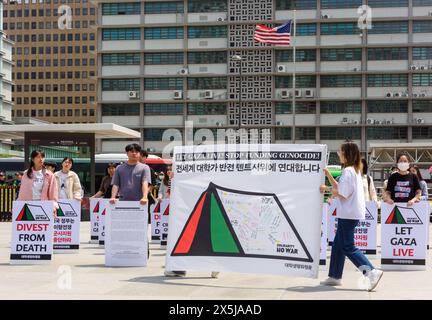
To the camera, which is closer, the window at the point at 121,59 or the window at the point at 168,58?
the window at the point at 168,58

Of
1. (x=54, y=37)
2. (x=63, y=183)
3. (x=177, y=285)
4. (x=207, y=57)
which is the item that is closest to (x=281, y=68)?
(x=207, y=57)

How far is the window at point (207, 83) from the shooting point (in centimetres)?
7506

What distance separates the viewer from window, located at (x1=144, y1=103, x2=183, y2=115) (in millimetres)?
75750

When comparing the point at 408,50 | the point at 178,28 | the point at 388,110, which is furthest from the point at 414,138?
the point at 178,28

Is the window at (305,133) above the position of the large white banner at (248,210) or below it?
above

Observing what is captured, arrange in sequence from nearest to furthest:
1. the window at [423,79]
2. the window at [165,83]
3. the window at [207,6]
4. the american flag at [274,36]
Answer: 1. the american flag at [274,36]
2. the window at [423,79]
3. the window at [207,6]
4. the window at [165,83]

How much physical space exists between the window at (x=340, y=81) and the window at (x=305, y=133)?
4.53m

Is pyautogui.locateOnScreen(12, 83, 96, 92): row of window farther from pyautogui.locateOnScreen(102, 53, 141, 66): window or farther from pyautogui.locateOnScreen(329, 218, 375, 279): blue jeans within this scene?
pyautogui.locateOnScreen(329, 218, 375, 279): blue jeans

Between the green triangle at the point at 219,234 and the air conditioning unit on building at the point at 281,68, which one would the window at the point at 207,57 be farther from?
the green triangle at the point at 219,234

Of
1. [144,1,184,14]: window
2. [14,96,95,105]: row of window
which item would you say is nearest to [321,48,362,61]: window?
[144,1,184,14]: window

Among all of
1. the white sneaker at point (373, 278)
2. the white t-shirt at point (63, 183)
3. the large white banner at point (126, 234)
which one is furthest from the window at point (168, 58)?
the white sneaker at point (373, 278)

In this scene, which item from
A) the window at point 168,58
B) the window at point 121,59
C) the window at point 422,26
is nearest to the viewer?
the window at point 422,26

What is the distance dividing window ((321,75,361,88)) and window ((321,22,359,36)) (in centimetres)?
422
